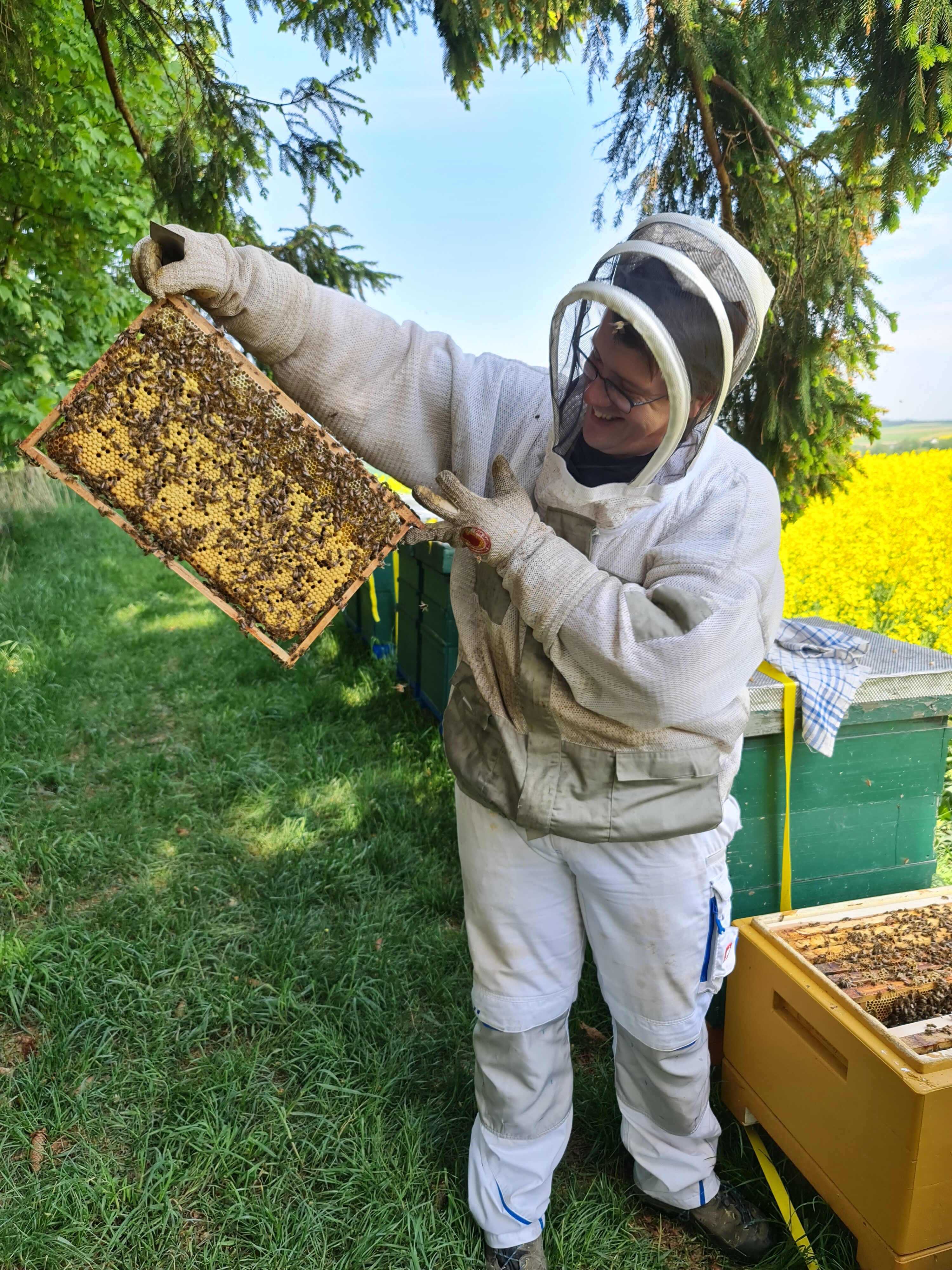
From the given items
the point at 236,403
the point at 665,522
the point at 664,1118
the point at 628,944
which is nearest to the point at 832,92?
the point at 665,522

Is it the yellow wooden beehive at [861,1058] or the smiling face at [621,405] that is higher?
the smiling face at [621,405]

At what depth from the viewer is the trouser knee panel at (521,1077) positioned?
2027mm

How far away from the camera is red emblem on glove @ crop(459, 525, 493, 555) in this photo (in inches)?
63.1

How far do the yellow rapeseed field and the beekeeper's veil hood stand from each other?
2911 millimetres

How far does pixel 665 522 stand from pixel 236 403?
3.05 feet

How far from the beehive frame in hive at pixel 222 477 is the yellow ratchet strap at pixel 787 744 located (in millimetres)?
1325

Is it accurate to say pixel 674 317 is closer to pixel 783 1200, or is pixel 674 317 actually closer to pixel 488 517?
pixel 488 517

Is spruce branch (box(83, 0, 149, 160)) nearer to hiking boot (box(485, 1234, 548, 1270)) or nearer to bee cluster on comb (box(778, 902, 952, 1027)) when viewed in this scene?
bee cluster on comb (box(778, 902, 952, 1027))

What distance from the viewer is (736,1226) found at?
2.16m

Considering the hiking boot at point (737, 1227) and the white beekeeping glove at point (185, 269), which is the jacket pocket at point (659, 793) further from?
the white beekeeping glove at point (185, 269)

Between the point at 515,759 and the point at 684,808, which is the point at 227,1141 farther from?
the point at 684,808

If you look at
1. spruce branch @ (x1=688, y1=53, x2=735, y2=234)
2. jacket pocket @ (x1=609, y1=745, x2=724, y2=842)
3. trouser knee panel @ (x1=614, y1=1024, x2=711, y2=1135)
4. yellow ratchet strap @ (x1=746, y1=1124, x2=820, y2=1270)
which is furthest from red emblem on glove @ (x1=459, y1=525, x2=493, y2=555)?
spruce branch @ (x1=688, y1=53, x2=735, y2=234)

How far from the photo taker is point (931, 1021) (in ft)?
6.59

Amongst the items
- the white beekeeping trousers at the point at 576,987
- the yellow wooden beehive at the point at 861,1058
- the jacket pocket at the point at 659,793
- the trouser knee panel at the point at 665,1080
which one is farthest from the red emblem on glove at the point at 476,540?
the yellow wooden beehive at the point at 861,1058
